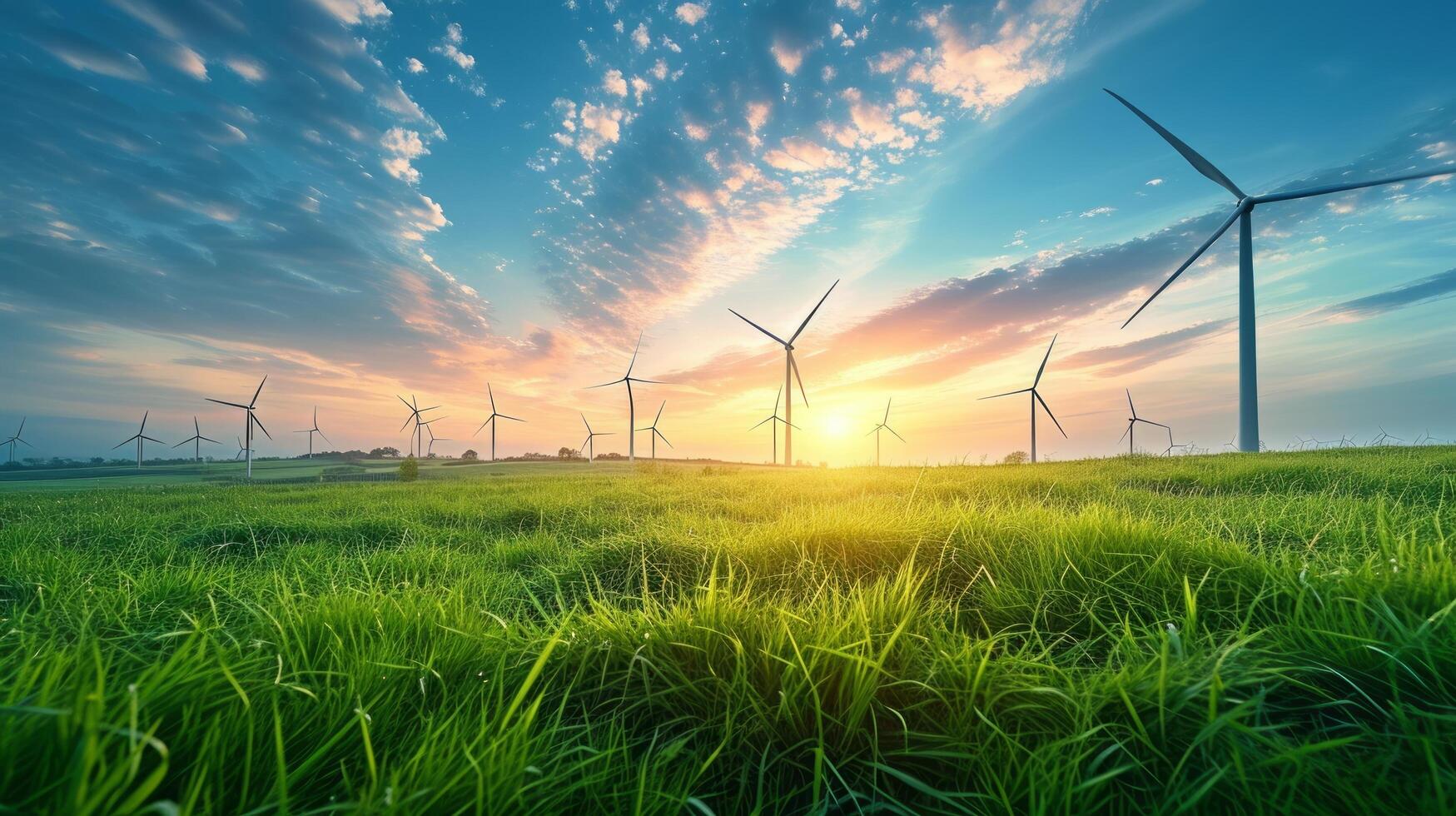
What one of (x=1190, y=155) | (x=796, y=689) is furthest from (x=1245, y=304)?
(x=796, y=689)

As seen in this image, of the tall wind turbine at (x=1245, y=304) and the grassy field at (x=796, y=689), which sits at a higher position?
the tall wind turbine at (x=1245, y=304)

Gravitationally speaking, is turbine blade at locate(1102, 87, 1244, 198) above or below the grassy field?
above

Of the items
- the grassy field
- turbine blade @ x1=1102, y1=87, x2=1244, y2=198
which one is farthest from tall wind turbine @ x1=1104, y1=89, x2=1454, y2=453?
the grassy field

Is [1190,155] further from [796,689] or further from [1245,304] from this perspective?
[796,689]

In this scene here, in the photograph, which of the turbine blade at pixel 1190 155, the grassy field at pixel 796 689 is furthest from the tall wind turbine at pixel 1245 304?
the grassy field at pixel 796 689

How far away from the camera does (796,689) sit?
243 centimetres

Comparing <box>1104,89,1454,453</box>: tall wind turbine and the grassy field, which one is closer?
the grassy field

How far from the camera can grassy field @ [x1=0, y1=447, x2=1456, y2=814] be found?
1707 mm

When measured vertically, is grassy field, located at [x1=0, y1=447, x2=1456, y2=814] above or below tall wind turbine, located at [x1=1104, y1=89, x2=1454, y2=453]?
below

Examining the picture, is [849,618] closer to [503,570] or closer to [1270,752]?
[1270,752]

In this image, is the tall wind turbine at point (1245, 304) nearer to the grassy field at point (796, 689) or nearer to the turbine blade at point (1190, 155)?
the turbine blade at point (1190, 155)

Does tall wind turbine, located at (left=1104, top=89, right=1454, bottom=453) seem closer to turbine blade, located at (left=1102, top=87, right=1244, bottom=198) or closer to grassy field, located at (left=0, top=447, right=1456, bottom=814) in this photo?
turbine blade, located at (left=1102, top=87, right=1244, bottom=198)

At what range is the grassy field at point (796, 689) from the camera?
1707 mm

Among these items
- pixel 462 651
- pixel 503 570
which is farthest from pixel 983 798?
pixel 503 570
